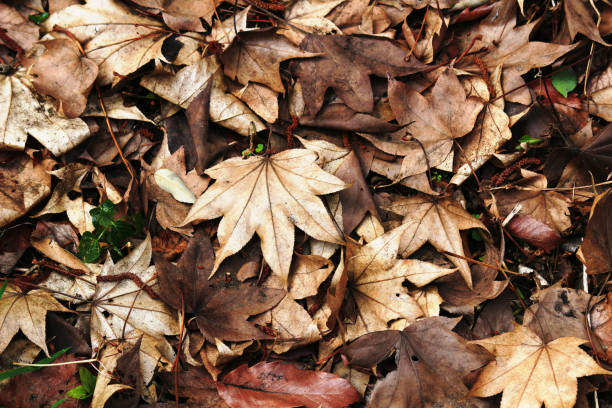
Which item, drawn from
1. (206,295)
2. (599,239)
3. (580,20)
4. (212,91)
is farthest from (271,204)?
(580,20)

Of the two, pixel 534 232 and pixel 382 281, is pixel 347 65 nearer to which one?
pixel 382 281

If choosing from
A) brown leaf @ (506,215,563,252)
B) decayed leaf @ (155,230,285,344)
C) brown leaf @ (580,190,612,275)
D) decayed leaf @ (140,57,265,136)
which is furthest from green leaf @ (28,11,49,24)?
brown leaf @ (580,190,612,275)

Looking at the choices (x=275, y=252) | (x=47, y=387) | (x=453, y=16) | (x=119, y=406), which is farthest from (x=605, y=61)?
(x=47, y=387)

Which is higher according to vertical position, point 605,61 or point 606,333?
point 605,61

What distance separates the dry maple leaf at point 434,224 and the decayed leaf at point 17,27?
1.94 metres

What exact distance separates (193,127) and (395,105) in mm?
945

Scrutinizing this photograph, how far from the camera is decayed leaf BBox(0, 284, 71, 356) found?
183 cm

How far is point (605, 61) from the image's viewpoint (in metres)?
2.04

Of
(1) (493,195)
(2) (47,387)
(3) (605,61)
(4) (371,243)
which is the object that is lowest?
(2) (47,387)

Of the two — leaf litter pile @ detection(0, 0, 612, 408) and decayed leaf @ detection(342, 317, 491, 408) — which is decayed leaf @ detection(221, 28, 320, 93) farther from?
decayed leaf @ detection(342, 317, 491, 408)

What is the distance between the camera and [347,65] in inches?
78.2

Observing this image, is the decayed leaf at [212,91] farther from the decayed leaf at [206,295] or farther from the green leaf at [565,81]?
the green leaf at [565,81]

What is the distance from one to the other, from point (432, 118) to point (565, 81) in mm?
696

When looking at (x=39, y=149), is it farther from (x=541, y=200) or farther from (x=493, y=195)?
(x=541, y=200)
